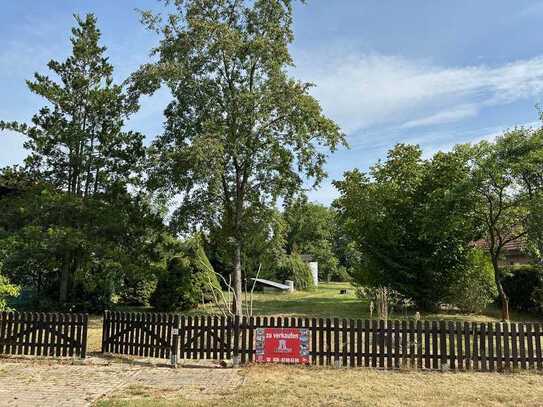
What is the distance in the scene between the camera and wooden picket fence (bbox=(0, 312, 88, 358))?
10344 mm

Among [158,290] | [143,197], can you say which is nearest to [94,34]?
[143,197]

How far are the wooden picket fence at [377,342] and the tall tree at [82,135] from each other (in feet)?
40.3

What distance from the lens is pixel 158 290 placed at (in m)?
20.9

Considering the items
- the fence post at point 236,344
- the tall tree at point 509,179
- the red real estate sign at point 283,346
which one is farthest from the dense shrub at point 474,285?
the fence post at point 236,344

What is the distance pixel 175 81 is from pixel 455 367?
15.6 m

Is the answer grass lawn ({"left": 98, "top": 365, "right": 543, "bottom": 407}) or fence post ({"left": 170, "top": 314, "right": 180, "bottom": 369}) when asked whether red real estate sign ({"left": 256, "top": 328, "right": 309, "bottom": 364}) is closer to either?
grass lawn ({"left": 98, "top": 365, "right": 543, "bottom": 407})

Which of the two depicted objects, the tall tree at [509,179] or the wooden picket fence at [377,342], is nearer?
the wooden picket fence at [377,342]

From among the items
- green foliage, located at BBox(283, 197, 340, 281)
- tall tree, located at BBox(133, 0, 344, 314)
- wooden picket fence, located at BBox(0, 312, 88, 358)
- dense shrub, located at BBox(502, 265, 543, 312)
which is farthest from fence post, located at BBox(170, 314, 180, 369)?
green foliage, located at BBox(283, 197, 340, 281)

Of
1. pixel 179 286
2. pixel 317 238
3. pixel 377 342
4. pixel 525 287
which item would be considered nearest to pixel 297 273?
pixel 179 286

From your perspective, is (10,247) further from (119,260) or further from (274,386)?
(274,386)

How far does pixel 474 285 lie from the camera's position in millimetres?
19047

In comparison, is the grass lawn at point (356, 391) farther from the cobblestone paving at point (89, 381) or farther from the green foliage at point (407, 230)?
the green foliage at point (407, 230)

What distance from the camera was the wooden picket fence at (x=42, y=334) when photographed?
10.3m

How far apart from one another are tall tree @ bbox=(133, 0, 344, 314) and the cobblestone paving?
9514 mm
